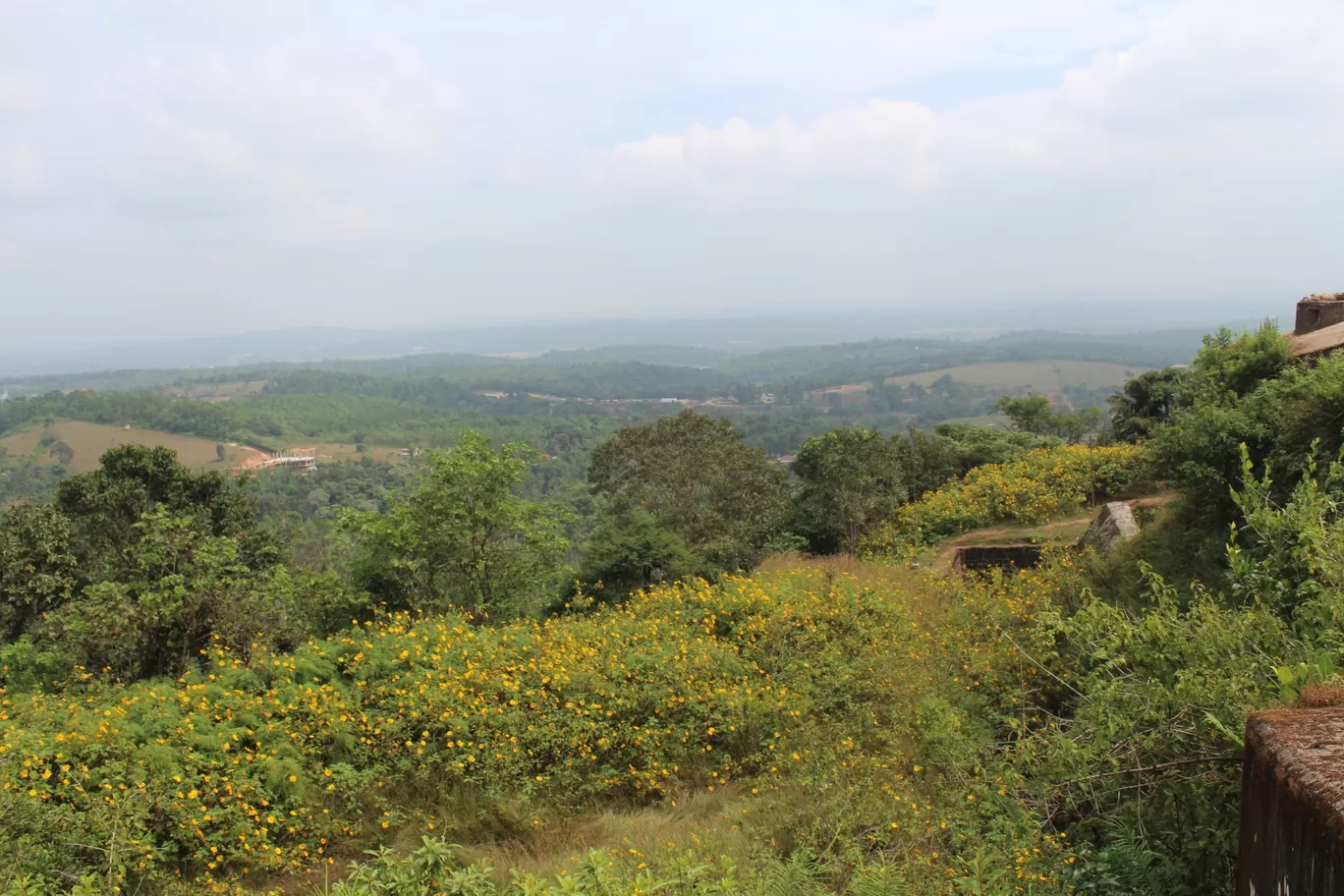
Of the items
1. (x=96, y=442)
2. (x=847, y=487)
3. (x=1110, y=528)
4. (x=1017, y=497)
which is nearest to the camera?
(x=1110, y=528)

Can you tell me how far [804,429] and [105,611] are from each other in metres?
87.2

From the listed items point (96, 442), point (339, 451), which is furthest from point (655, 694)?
point (96, 442)

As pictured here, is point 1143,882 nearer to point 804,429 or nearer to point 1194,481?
point 1194,481

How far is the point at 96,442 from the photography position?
260 feet

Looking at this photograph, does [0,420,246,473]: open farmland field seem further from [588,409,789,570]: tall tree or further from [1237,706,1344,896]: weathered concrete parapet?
[1237,706,1344,896]: weathered concrete parapet

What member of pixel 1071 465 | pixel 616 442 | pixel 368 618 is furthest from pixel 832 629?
pixel 616 442

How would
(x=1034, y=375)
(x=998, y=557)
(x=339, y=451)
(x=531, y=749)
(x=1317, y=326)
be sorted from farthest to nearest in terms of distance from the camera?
(x=1034, y=375), (x=339, y=451), (x=998, y=557), (x=1317, y=326), (x=531, y=749)

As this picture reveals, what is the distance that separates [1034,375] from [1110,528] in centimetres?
12464

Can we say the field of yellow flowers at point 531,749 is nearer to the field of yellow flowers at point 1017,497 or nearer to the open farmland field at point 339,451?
the field of yellow flowers at point 1017,497

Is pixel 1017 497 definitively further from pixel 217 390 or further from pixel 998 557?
pixel 217 390

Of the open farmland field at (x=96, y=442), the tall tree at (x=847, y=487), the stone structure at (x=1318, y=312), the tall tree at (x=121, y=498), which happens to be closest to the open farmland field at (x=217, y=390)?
the open farmland field at (x=96, y=442)

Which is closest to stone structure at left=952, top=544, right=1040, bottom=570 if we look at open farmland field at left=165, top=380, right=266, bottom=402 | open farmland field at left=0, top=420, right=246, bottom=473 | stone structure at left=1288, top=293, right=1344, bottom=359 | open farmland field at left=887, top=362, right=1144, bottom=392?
stone structure at left=1288, top=293, right=1344, bottom=359

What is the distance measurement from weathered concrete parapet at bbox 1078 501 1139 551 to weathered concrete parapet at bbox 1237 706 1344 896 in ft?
22.4

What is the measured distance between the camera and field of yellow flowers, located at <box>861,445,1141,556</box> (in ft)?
43.8
